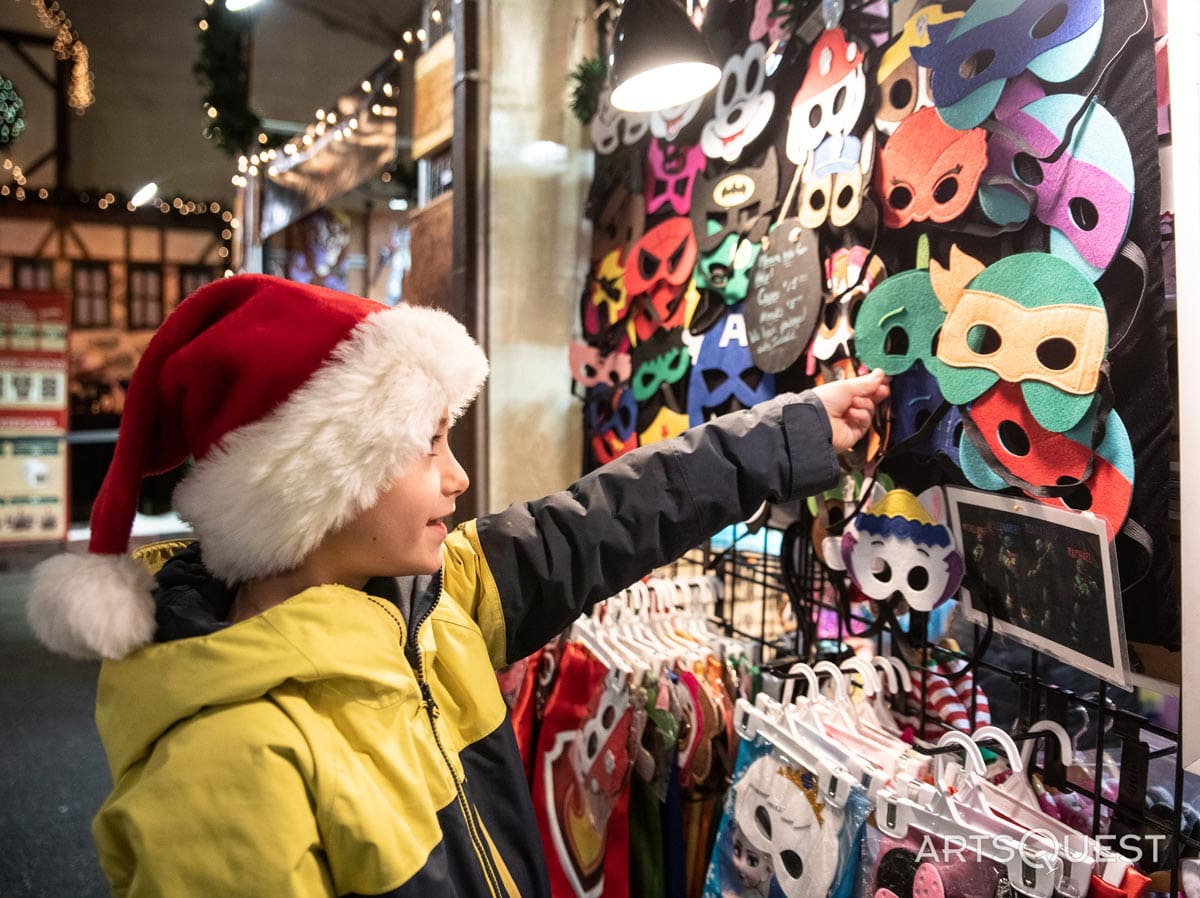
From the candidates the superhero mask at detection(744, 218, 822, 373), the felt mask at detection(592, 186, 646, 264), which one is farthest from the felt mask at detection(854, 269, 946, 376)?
the felt mask at detection(592, 186, 646, 264)

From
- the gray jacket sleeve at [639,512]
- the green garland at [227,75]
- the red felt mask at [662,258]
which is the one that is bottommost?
the gray jacket sleeve at [639,512]

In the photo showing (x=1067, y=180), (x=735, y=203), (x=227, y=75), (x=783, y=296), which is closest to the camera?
(x=1067, y=180)

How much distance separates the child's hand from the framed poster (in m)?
0.18

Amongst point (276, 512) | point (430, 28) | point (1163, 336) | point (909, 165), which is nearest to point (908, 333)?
point (909, 165)

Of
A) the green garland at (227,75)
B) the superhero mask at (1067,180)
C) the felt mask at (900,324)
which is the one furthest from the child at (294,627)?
the green garland at (227,75)

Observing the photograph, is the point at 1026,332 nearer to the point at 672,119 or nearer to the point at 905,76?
the point at 905,76

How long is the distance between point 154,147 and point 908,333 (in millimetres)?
7212

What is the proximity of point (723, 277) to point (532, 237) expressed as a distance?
859mm

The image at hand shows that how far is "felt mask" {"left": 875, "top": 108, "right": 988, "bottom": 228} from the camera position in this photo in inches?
48.7

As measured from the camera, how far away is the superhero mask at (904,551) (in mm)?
1291

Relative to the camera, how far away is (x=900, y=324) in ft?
4.42

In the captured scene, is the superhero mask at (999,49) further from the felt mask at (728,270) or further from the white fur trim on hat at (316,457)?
the white fur trim on hat at (316,457)

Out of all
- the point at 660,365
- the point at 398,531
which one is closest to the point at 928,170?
the point at 660,365

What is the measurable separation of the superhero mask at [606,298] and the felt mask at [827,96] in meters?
0.67
